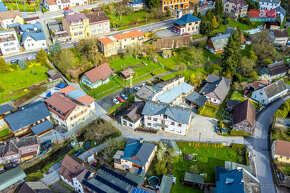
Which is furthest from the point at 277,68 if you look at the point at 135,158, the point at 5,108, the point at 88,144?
the point at 5,108

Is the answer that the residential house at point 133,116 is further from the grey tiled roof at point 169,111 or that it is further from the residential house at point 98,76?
the residential house at point 98,76

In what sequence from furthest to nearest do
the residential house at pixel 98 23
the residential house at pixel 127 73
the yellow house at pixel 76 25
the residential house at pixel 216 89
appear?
the residential house at pixel 98 23, the yellow house at pixel 76 25, the residential house at pixel 127 73, the residential house at pixel 216 89

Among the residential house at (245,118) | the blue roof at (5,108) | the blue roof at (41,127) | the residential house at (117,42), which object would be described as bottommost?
the blue roof at (41,127)

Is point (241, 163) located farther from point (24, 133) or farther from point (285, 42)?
point (285, 42)

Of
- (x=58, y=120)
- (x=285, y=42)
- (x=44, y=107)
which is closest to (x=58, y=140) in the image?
(x=58, y=120)

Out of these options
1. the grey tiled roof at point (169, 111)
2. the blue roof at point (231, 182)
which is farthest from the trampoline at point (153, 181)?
the grey tiled roof at point (169, 111)

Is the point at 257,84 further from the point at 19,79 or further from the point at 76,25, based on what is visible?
the point at 19,79

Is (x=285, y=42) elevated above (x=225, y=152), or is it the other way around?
(x=285, y=42)
